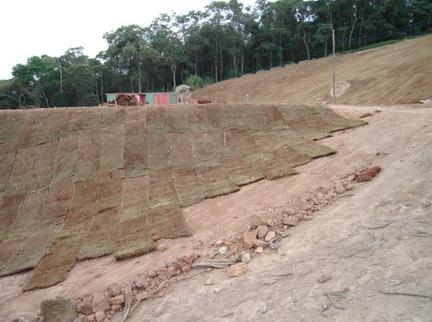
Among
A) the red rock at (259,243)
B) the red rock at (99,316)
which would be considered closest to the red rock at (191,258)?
the red rock at (259,243)

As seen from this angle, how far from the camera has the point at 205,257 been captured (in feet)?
27.0

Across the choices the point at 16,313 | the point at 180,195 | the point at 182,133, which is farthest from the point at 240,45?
the point at 16,313

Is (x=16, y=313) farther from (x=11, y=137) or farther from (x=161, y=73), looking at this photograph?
(x=161, y=73)

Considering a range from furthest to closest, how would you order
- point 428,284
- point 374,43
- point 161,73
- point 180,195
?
point 161,73, point 374,43, point 180,195, point 428,284

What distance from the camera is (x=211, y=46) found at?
56.1 metres

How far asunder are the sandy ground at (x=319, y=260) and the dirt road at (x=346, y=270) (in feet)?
0.06

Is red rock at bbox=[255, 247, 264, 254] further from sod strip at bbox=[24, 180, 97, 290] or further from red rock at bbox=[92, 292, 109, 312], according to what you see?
sod strip at bbox=[24, 180, 97, 290]

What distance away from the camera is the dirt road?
542cm

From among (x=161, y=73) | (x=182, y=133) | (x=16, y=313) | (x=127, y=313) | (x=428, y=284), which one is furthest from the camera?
(x=161, y=73)

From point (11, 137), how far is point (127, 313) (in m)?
11.5

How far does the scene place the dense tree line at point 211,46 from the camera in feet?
158

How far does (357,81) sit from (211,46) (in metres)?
31.8

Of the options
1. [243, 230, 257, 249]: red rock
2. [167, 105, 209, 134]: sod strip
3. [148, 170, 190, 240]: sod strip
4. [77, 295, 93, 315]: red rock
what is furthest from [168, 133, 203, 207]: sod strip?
[77, 295, 93, 315]: red rock

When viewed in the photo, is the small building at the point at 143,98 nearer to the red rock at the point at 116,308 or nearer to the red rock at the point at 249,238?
the red rock at the point at 249,238
